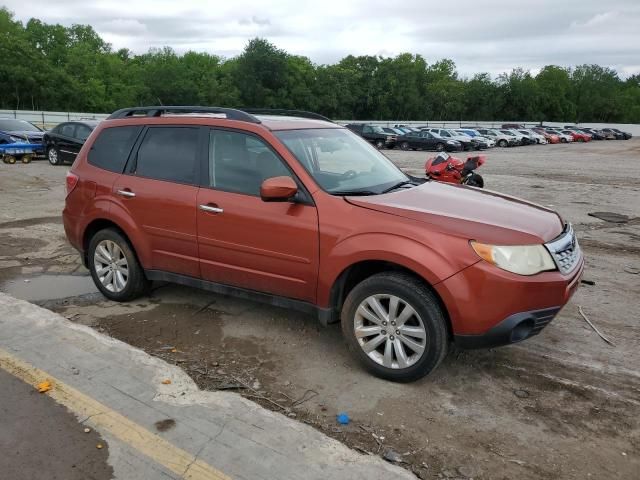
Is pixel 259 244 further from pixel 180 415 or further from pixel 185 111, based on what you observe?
pixel 185 111

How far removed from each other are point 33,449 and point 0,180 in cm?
1359

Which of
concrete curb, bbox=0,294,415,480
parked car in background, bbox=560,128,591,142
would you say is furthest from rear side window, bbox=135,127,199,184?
parked car in background, bbox=560,128,591,142

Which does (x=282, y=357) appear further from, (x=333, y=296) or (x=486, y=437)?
(x=486, y=437)

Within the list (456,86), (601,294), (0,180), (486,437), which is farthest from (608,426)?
(456,86)

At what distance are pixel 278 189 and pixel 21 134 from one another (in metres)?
19.9

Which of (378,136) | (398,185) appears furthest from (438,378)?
(378,136)

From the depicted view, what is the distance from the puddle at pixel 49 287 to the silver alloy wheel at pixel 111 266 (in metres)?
0.48

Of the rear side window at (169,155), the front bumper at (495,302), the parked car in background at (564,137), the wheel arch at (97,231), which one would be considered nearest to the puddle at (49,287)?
the wheel arch at (97,231)

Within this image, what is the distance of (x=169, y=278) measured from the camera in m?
5.07

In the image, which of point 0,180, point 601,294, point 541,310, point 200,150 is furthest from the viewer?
point 0,180

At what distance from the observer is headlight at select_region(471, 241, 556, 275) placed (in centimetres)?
353

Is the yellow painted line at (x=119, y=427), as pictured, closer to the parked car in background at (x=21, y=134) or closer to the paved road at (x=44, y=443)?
the paved road at (x=44, y=443)

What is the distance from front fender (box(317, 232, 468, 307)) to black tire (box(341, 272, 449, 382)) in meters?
0.12

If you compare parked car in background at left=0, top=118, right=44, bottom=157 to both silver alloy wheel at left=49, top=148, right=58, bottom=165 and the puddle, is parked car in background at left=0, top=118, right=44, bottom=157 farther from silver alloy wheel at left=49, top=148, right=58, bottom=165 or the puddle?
the puddle
